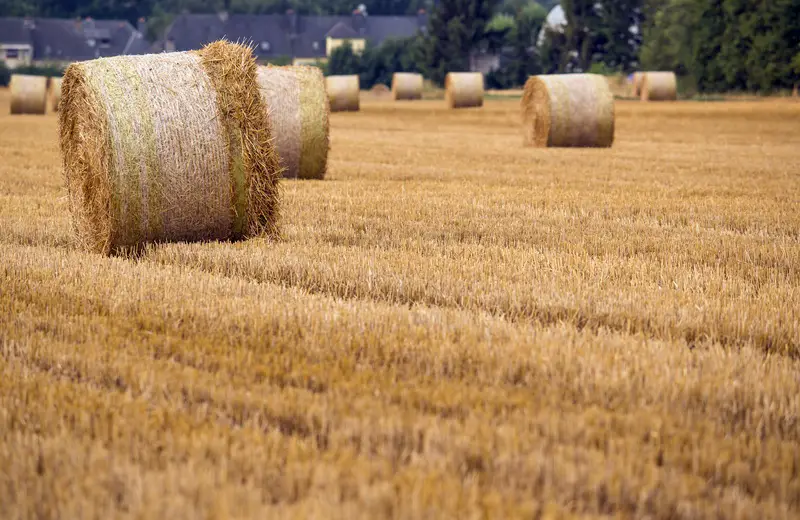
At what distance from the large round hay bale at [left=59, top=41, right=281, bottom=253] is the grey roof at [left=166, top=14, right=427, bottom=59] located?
4093 inches

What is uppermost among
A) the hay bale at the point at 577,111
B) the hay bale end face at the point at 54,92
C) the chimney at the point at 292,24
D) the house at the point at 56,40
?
the chimney at the point at 292,24

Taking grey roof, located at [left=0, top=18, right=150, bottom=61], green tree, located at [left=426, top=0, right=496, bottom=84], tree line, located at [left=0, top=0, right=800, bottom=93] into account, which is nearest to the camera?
tree line, located at [left=0, top=0, right=800, bottom=93]

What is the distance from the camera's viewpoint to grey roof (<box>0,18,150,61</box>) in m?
109

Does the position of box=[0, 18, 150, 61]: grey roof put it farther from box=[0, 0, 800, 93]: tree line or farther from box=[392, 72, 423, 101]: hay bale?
box=[392, 72, 423, 101]: hay bale

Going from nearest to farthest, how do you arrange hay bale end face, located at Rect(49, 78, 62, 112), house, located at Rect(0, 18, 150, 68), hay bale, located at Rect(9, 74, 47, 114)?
hay bale, located at Rect(9, 74, 47, 114), hay bale end face, located at Rect(49, 78, 62, 112), house, located at Rect(0, 18, 150, 68)

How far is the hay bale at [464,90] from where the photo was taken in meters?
40.9

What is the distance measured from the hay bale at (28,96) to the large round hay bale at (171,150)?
93.7 feet

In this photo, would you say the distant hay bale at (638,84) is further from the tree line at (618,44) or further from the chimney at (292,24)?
the chimney at (292,24)

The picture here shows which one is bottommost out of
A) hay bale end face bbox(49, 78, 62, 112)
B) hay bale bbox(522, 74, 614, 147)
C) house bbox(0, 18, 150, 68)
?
hay bale end face bbox(49, 78, 62, 112)

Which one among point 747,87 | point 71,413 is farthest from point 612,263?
point 747,87

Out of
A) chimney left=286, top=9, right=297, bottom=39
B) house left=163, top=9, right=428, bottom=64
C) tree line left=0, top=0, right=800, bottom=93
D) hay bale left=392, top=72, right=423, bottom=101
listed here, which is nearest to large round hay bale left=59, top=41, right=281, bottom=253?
tree line left=0, top=0, right=800, bottom=93

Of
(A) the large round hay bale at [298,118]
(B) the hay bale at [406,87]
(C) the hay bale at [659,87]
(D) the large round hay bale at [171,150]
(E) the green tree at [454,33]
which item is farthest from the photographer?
(E) the green tree at [454,33]

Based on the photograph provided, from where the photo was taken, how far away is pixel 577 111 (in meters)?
20.9

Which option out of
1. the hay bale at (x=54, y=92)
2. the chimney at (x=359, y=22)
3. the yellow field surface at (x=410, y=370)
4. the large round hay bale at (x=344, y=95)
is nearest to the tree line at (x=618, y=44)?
the large round hay bale at (x=344, y=95)
